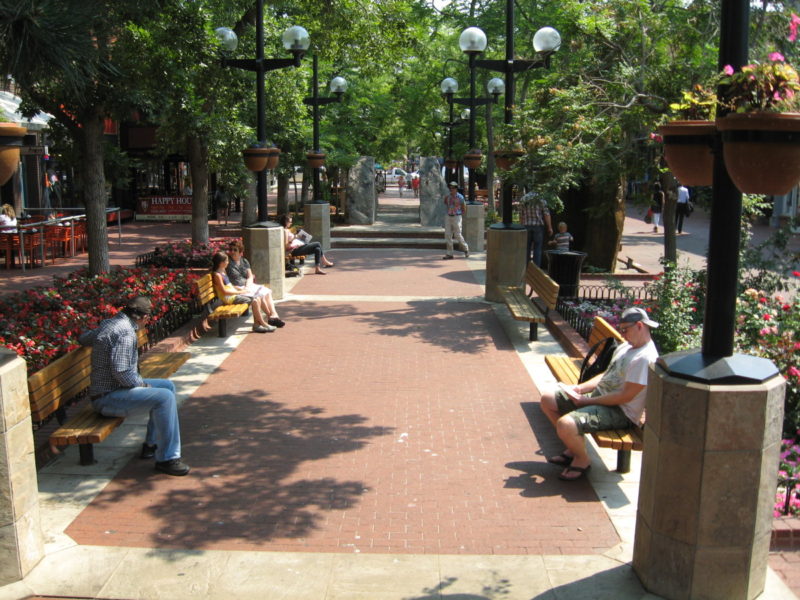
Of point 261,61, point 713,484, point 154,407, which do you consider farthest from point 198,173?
point 713,484

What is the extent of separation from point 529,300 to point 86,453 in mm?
6694

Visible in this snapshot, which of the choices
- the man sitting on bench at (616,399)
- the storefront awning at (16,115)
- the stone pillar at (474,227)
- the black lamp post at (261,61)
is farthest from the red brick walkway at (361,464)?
the storefront awning at (16,115)

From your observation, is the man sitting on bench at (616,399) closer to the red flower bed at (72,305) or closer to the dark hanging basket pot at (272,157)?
the red flower bed at (72,305)

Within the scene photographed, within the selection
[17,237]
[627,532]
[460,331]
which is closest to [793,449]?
[627,532]

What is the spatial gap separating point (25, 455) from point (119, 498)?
1198 millimetres

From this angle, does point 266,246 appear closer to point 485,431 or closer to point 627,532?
point 485,431

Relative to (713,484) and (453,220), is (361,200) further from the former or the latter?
(713,484)

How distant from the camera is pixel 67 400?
656cm

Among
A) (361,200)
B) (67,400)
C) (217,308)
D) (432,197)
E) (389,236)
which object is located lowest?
(67,400)

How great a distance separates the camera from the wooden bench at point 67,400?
6.00m

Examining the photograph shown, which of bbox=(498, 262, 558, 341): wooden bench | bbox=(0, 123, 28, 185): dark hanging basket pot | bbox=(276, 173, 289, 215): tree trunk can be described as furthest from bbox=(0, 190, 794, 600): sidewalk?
bbox=(276, 173, 289, 215): tree trunk

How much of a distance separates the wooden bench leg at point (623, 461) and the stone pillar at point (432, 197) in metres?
20.0

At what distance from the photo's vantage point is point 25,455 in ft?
15.8

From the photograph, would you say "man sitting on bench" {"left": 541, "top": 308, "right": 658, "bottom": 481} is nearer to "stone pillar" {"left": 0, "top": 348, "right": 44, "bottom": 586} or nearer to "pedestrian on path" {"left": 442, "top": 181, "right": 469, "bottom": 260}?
"stone pillar" {"left": 0, "top": 348, "right": 44, "bottom": 586}
